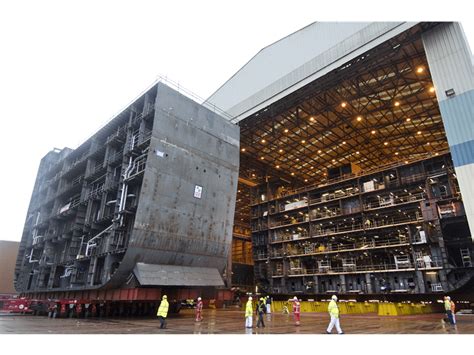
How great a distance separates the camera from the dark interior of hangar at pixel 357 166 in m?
29.6

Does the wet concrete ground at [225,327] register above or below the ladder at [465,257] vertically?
below

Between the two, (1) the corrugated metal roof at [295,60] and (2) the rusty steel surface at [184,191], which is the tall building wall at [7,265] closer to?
(2) the rusty steel surface at [184,191]

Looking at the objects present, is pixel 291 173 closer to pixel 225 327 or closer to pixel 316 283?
pixel 316 283

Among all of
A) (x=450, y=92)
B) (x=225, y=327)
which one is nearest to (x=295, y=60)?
(x=450, y=92)

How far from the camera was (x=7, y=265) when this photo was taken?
4997 cm

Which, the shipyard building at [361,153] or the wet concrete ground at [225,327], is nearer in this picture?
the wet concrete ground at [225,327]

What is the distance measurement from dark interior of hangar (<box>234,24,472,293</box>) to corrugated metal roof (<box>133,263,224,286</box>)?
1680 centimetres

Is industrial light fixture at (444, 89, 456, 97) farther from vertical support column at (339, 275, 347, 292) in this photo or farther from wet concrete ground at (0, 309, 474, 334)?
vertical support column at (339, 275, 347, 292)

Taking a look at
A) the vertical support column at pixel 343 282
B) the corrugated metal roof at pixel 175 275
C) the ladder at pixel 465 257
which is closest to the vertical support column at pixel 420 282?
the ladder at pixel 465 257

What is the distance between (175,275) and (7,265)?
4182 centimetres

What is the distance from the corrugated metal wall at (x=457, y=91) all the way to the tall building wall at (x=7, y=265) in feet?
193

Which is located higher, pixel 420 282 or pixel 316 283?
pixel 316 283

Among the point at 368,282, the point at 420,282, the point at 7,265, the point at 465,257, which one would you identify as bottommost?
the point at 420,282
